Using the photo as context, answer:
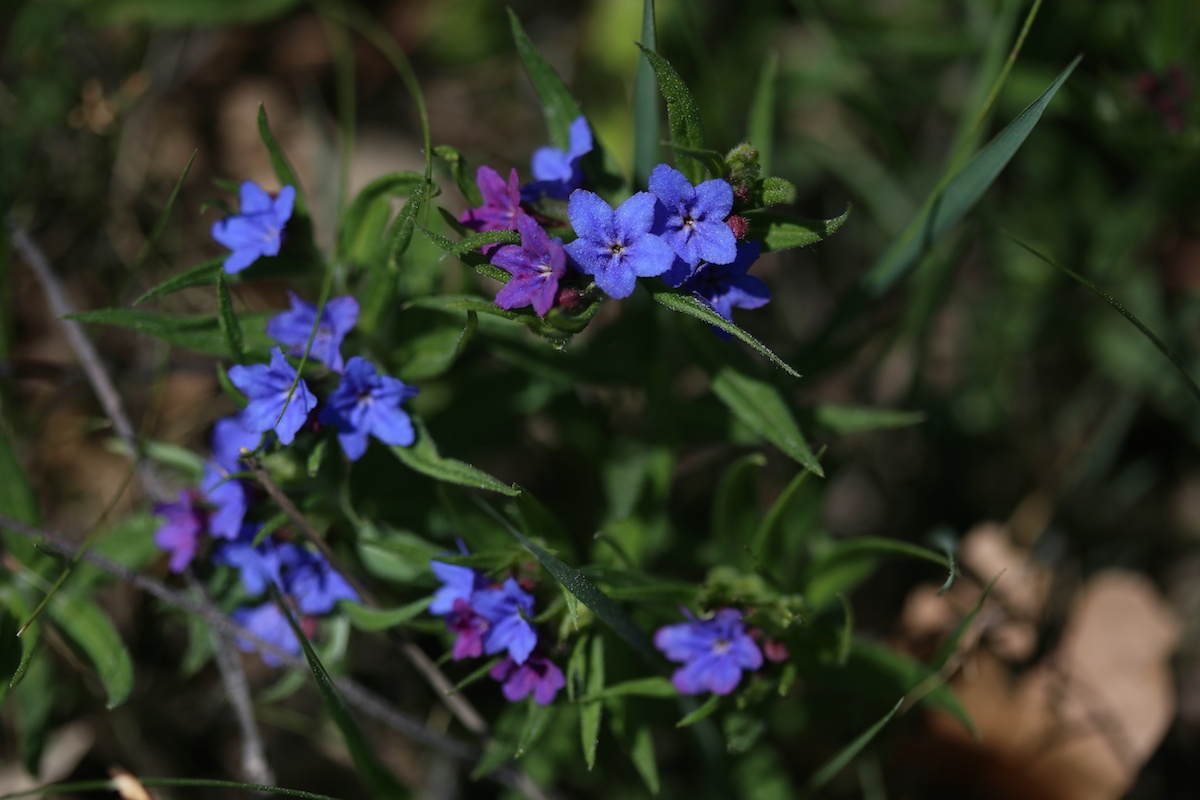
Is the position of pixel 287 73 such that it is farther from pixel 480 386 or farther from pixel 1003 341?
pixel 1003 341

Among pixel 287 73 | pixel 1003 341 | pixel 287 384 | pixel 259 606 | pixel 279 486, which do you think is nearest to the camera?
pixel 287 384

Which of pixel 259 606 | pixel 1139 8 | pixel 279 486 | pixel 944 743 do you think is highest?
pixel 1139 8

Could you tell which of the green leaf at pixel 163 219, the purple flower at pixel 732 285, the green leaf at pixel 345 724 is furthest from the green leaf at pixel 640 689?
the green leaf at pixel 163 219

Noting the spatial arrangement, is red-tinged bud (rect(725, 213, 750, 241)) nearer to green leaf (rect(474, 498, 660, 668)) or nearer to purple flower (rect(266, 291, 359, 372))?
green leaf (rect(474, 498, 660, 668))

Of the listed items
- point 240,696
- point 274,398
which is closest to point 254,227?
point 274,398

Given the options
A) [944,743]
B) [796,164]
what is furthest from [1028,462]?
[796,164]

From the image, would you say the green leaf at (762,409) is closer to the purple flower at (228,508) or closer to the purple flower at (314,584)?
the purple flower at (314,584)

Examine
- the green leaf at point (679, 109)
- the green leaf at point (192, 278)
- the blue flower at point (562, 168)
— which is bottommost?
the green leaf at point (192, 278)

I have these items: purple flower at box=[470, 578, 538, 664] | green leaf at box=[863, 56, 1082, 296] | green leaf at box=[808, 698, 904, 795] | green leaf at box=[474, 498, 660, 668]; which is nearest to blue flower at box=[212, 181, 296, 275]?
green leaf at box=[474, 498, 660, 668]
